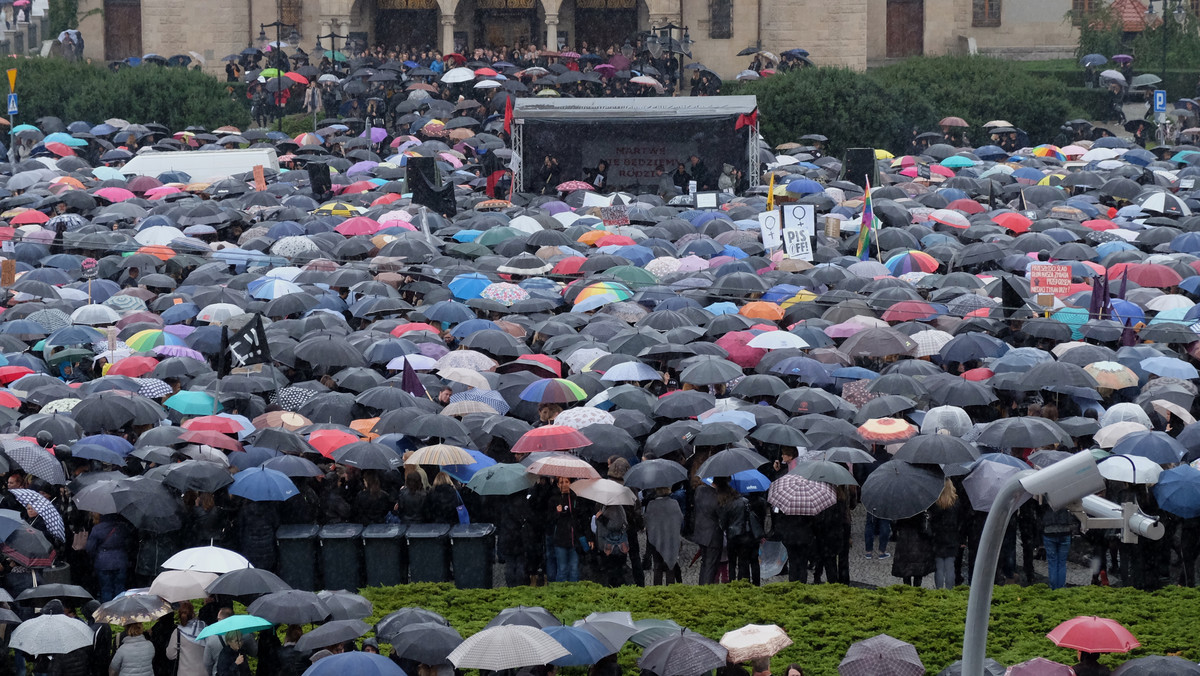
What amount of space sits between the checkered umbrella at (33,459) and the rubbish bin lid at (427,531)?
3.18 meters

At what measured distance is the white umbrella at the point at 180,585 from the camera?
1233cm

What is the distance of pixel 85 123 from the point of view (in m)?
40.3

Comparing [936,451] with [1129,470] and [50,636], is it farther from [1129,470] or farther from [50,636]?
[50,636]

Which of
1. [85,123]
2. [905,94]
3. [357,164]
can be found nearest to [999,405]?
[357,164]

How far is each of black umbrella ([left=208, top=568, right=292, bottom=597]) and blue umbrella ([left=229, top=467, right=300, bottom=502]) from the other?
6.46 ft

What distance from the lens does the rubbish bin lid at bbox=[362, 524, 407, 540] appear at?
1438 centimetres

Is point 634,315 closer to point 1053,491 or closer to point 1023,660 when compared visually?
point 1023,660

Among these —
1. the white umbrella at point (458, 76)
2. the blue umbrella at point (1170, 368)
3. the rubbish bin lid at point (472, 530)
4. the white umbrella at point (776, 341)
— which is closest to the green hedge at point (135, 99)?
the white umbrella at point (458, 76)

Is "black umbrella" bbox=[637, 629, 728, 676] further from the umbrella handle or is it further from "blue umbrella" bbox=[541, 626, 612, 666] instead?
the umbrella handle

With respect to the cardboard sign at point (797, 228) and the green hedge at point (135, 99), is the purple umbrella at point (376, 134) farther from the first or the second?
the cardboard sign at point (797, 228)

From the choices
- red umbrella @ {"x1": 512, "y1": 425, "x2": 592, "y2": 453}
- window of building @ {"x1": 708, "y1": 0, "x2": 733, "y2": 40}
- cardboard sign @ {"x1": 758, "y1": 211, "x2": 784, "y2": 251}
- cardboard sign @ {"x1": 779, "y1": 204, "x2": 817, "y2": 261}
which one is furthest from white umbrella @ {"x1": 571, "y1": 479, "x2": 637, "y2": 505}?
window of building @ {"x1": 708, "y1": 0, "x2": 733, "y2": 40}

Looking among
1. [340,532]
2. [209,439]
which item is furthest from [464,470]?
[209,439]

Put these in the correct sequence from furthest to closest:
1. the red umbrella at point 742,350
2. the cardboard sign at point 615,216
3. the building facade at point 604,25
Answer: the building facade at point 604,25
the cardboard sign at point 615,216
the red umbrella at point 742,350

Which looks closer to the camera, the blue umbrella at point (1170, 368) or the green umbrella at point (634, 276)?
the blue umbrella at point (1170, 368)
